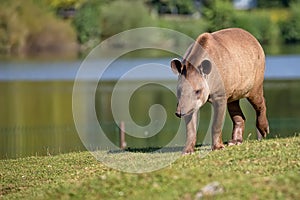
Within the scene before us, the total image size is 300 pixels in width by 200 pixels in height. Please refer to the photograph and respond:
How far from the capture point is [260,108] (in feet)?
53.4

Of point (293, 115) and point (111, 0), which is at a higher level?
point (111, 0)

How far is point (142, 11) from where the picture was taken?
89.9 meters

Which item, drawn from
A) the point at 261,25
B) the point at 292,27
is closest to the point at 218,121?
the point at 261,25

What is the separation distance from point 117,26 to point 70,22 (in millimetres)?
6268

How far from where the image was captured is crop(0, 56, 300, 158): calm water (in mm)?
27297

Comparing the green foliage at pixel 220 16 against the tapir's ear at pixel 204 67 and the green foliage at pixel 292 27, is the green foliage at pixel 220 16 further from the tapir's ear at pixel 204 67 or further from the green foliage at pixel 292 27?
the tapir's ear at pixel 204 67

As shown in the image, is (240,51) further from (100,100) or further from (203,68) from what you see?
(100,100)

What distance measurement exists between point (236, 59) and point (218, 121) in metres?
1.23

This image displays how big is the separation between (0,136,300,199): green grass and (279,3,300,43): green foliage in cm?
8673

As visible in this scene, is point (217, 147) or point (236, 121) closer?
point (217, 147)

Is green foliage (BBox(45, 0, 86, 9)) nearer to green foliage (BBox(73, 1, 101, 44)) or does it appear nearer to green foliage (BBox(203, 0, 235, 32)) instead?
green foliage (BBox(73, 1, 101, 44))

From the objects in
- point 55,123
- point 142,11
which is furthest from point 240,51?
point 142,11

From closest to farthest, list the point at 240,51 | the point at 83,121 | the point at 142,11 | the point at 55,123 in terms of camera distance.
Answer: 1. the point at 240,51
2. the point at 83,121
3. the point at 55,123
4. the point at 142,11

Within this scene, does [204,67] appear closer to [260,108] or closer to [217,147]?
[217,147]
